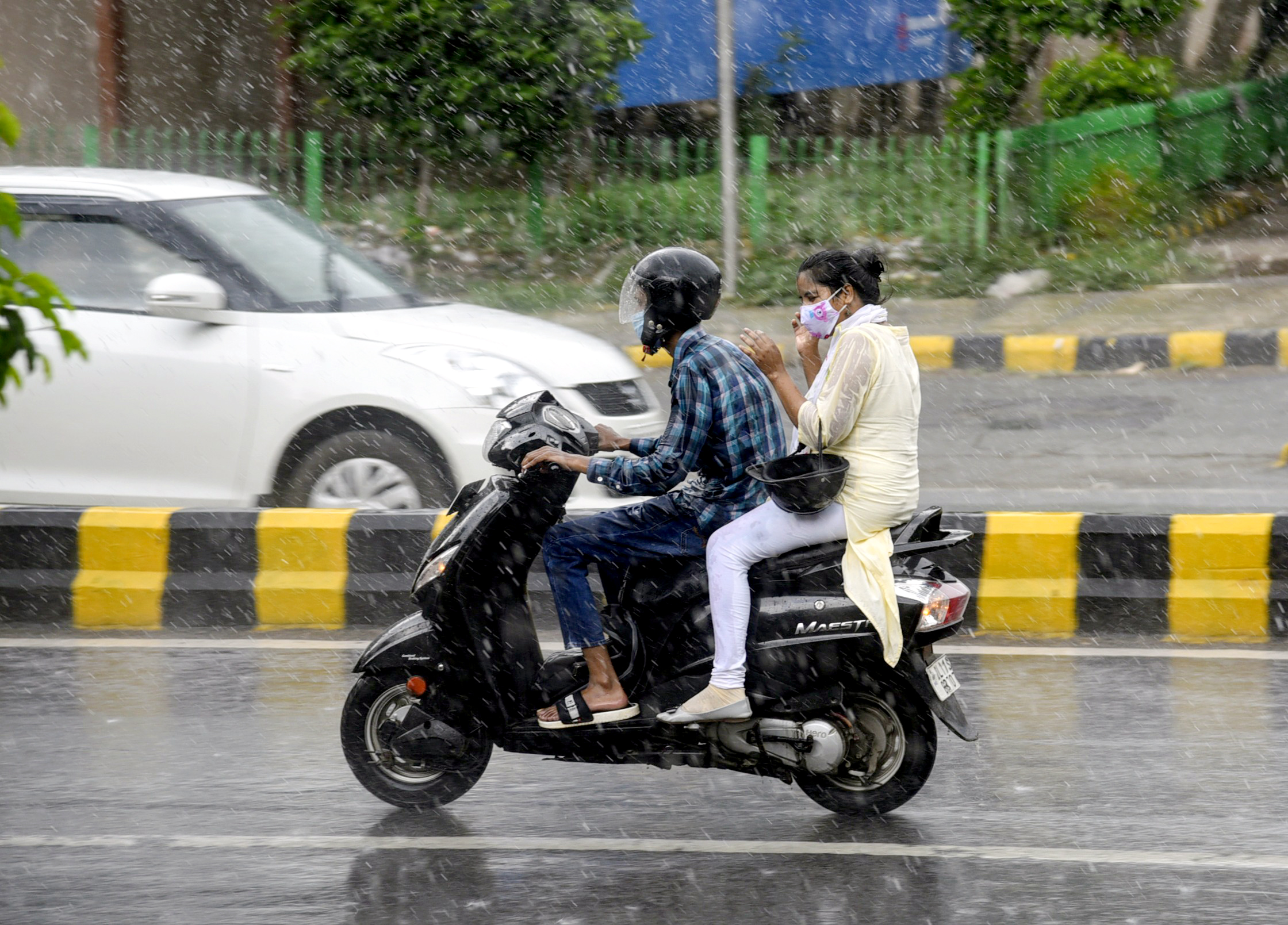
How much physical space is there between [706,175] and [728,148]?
151 centimetres

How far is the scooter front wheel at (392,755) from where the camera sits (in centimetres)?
478

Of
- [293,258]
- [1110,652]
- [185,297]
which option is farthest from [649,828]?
[293,258]

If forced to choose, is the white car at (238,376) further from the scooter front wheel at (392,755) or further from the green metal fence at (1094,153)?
the green metal fence at (1094,153)

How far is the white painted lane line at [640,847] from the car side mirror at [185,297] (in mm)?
3082

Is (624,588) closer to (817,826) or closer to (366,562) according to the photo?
(817,826)

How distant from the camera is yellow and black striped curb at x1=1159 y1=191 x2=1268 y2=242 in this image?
16016mm

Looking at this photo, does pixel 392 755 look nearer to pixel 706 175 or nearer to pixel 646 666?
pixel 646 666

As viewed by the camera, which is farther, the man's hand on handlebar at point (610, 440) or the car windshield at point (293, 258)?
the car windshield at point (293, 258)

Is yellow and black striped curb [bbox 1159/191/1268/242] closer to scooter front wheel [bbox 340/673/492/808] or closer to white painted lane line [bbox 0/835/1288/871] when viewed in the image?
white painted lane line [bbox 0/835/1288/871]

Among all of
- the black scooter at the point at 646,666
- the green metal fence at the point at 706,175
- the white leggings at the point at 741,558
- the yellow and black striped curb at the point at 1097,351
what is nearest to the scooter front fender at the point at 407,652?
the black scooter at the point at 646,666

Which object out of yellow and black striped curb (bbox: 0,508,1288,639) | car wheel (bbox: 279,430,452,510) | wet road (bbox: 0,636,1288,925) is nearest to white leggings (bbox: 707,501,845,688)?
wet road (bbox: 0,636,1288,925)

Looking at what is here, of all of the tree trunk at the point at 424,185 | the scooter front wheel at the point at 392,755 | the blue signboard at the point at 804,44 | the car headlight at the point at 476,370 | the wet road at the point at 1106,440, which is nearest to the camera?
the scooter front wheel at the point at 392,755

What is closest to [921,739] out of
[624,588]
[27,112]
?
[624,588]

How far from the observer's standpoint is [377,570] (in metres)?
7.06
